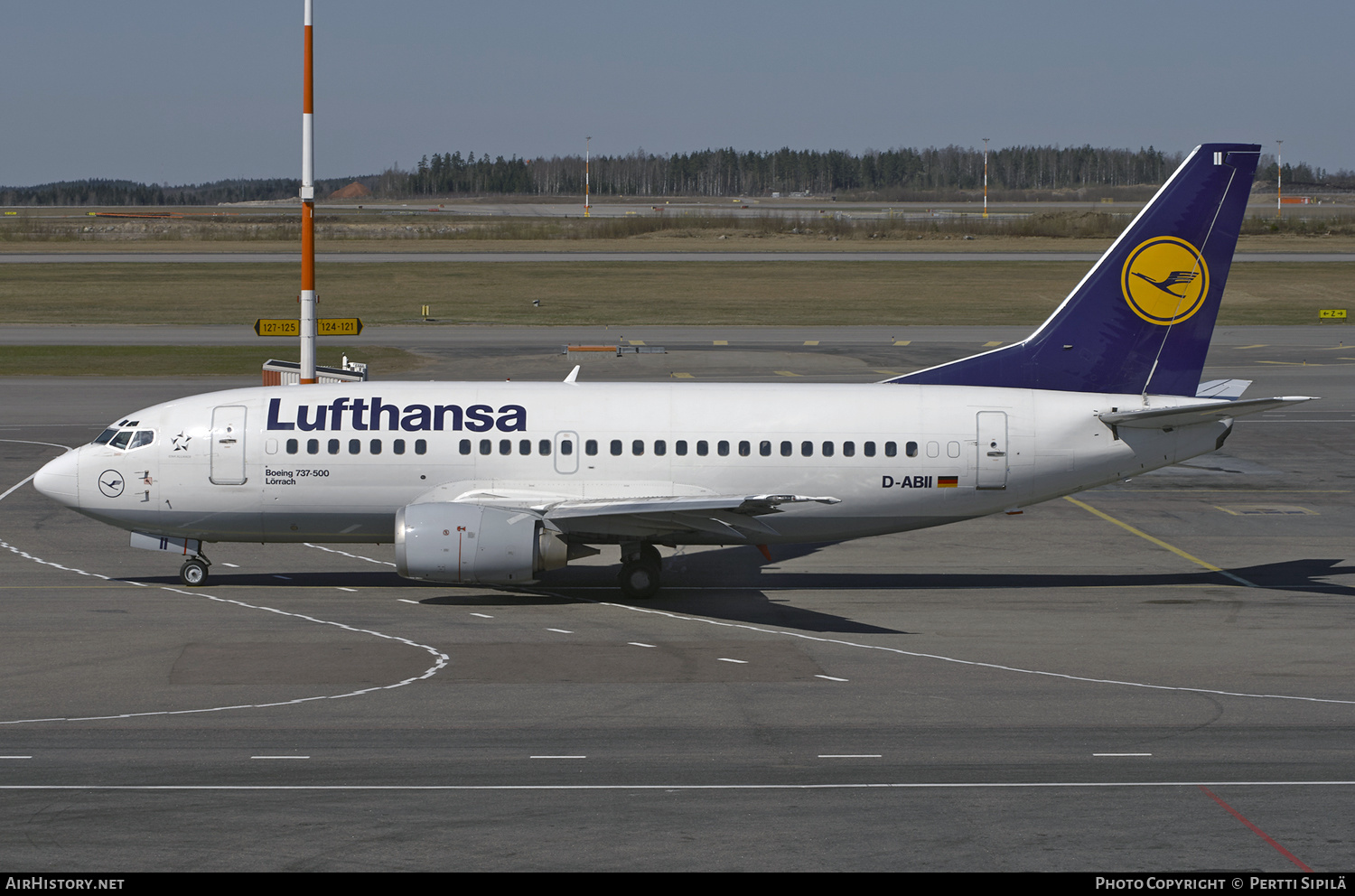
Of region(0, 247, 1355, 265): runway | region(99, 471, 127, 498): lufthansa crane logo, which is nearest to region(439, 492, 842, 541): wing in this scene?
region(99, 471, 127, 498): lufthansa crane logo

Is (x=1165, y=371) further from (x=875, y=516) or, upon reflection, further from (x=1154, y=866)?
(x=1154, y=866)

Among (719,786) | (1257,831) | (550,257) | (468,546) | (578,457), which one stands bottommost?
(719,786)

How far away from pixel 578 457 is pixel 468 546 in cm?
362

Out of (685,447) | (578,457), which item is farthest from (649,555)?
(578,457)

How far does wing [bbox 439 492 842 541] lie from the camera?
88.4 feet

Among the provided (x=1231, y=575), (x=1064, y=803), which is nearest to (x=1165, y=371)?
(x=1231, y=575)

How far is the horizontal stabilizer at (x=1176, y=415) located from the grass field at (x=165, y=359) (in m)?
41.8

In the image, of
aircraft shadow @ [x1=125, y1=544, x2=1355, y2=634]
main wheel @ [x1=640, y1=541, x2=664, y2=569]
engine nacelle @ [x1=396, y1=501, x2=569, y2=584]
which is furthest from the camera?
main wheel @ [x1=640, y1=541, x2=664, y2=569]

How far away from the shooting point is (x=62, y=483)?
96.3ft

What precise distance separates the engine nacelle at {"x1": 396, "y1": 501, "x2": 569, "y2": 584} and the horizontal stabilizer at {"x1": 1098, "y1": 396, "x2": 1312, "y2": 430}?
1308 cm

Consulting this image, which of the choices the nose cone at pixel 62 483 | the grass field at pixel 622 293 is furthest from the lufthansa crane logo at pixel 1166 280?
the grass field at pixel 622 293

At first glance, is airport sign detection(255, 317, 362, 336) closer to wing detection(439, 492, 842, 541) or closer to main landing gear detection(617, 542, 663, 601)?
wing detection(439, 492, 842, 541)

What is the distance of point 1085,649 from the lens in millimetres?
25172

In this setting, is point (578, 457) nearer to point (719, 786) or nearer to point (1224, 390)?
point (719, 786)
